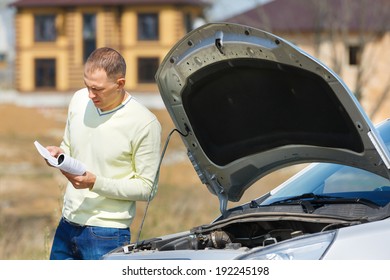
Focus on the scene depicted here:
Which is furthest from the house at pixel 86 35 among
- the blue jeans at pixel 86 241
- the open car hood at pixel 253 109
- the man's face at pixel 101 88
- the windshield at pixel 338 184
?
the man's face at pixel 101 88

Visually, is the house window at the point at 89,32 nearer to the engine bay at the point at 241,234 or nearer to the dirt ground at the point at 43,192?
the dirt ground at the point at 43,192

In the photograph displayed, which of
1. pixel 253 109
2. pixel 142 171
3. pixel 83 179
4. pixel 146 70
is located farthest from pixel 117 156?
pixel 146 70

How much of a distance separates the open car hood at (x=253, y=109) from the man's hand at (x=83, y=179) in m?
0.63

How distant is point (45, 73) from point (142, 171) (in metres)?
67.6

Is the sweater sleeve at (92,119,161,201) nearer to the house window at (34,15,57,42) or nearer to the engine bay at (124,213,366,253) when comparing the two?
the engine bay at (124,213,366,253)

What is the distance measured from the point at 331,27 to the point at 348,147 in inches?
1350

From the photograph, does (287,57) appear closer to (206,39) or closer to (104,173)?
(206,39)

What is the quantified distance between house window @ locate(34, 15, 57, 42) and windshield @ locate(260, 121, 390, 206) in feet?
221

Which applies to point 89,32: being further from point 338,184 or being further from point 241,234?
point 241,234

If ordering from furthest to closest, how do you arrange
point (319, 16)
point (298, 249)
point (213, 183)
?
point (319, 16) < point (213, 183) < point (298, 249)

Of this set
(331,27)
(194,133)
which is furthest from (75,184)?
(331,27)

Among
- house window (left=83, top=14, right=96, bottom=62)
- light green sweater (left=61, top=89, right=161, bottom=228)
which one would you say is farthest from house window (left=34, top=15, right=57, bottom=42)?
light green sweater (left=61, top=89, right=161, bottom=228)

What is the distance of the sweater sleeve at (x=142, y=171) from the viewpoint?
618 centimetres

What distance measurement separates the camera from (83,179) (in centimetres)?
608
